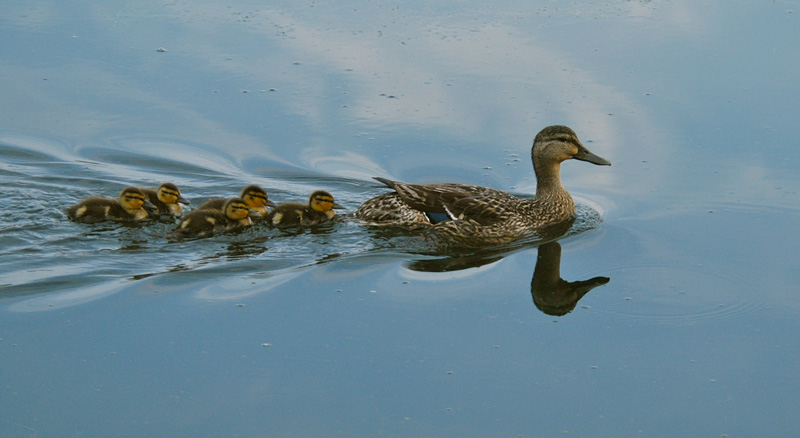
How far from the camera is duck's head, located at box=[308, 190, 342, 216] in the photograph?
6.60 meters

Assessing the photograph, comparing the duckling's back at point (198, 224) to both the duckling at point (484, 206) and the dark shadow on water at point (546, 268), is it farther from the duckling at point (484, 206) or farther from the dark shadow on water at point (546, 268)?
the dark shadow on water at point (546, 268)

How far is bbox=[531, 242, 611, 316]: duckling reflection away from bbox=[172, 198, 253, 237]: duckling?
1.80 meters

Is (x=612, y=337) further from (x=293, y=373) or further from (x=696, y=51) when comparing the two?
(x=696, y=51)

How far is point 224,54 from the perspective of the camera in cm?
920

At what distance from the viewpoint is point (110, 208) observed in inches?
258

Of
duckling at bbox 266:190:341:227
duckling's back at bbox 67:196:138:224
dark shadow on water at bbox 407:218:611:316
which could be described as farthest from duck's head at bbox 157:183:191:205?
dark shadow on water at bbox 407:218:611:316

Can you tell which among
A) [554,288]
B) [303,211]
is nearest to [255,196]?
[303,211]

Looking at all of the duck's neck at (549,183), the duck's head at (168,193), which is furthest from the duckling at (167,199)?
the duck's neck at (549,183)

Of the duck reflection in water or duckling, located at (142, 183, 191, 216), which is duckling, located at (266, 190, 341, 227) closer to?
duckling, located at (142, 183, 191, 216)

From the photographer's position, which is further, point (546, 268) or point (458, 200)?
point (458, 200)

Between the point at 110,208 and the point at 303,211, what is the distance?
1.17m

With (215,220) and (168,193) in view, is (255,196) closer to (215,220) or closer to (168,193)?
(215,220)

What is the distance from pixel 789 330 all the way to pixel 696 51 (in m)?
4.77

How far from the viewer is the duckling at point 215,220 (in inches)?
251
